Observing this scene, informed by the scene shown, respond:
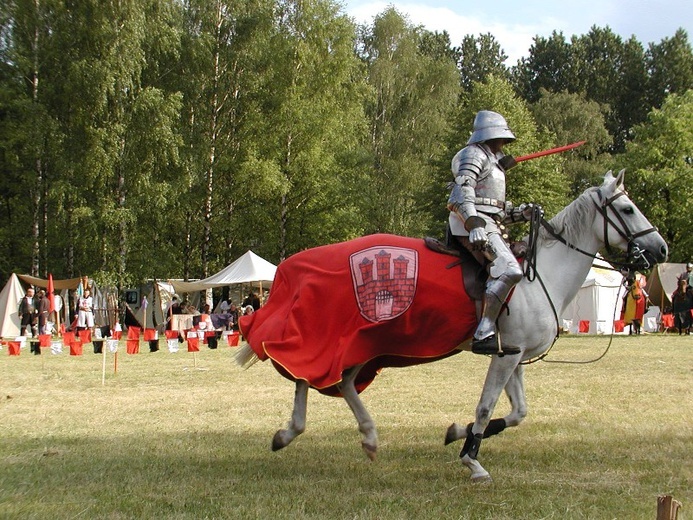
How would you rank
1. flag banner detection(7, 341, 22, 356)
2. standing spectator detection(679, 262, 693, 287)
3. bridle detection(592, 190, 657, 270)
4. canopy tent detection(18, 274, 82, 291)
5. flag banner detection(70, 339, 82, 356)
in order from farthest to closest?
canopy tent detection(18, 274, 82, 291)
standing spectator detection(679, 262, 693, 287)
flag banner detection(7, 341, 22, 356)
flag banner detection(70, 339, 82, 356)
bridle detection(592, 190, 657, 270)

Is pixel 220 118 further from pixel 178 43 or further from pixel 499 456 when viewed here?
pixel 499 456

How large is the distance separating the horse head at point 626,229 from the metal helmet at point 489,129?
104 centimetres

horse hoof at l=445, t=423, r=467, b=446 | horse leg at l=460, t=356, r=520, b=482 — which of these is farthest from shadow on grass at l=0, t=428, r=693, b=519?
horse leg at l=460, t=356, r=520, b=482

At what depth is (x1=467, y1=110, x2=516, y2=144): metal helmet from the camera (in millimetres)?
6961

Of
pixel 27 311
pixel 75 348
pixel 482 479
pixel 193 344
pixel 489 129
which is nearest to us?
pixel 482 479

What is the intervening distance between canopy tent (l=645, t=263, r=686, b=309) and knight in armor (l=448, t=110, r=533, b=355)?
30144 mm

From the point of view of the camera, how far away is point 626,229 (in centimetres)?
718

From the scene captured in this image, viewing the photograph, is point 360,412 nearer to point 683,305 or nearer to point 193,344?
point 193,344

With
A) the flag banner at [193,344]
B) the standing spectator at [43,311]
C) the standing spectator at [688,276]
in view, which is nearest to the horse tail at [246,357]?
the flag banner at [193,344]

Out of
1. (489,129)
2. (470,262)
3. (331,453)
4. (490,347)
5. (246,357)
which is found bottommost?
(331,453)

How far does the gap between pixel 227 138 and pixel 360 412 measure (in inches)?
1307

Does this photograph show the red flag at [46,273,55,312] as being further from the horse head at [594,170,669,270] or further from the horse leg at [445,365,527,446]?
the horse head at [594,170,669,270]

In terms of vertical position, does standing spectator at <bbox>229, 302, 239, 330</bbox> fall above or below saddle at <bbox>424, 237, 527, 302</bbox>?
below

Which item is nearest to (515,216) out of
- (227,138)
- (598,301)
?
(598,301)
